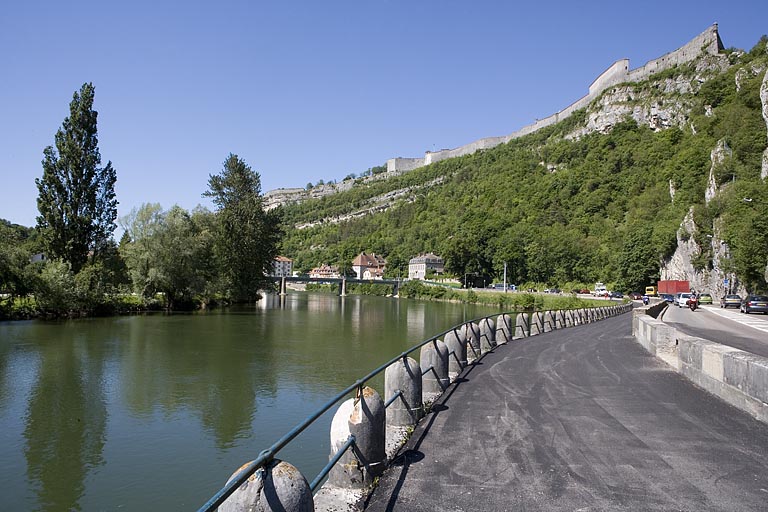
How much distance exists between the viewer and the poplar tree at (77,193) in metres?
45.6

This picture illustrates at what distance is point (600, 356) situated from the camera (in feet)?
52.0

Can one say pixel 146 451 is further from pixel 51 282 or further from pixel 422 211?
pixel 422 211

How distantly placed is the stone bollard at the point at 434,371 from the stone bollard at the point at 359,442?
13.2 ft

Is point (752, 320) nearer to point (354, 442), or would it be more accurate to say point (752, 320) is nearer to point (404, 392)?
point (404, 392)

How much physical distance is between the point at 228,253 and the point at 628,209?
89.0 meters

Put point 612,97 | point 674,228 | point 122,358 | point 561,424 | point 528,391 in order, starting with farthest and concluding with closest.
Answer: point 612,97, point 674,228, point 122,358, point 528,391, point 561,424

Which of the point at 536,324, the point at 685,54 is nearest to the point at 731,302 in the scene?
the point at 536,324

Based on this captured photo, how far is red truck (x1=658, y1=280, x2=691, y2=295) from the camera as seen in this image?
6612cm

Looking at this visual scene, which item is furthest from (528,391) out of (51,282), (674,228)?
(674,228)

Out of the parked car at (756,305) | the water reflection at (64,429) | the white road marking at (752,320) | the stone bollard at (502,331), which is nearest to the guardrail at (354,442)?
the water reflection at (64,429)

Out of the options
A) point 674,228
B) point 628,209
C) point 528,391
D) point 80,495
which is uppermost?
point 628,209

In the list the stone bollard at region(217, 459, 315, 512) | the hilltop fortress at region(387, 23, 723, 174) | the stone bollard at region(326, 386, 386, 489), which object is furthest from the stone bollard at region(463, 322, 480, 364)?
the hilltop fortress at region(387, 23, 723, 174)

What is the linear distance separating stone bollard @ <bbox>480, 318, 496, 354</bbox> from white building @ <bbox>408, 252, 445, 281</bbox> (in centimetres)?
13607

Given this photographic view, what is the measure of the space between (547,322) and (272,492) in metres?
24.8
